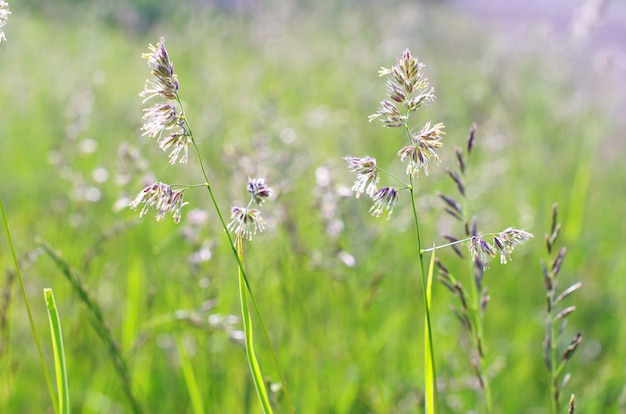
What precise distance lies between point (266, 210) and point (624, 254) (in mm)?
2517

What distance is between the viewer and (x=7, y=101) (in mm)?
5977

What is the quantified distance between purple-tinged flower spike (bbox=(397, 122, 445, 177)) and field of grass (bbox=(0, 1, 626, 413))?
2.25 ft

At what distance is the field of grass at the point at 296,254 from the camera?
88.9 inches

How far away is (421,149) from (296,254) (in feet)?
4.51

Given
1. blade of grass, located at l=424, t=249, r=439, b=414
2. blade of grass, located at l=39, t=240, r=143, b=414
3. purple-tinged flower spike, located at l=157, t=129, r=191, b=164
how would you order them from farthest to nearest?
1. blade of grass, located at l=39, t=240, r=143, b=414
2. blade of grass, located at l=424, t=249, r=439, b=414
3. purple-tinged flower spike, located at l=157, t=129, r=191, b=164

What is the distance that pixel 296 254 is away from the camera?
2352mm

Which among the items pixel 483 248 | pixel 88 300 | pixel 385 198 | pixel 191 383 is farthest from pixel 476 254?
pixel 191 383

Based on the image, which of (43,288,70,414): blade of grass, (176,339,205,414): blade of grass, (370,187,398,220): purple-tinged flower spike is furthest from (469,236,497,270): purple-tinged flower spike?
(176,339,205,414): blade of grass

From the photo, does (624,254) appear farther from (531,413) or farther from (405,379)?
(405,379)

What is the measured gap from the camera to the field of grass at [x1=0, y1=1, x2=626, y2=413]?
2.26m

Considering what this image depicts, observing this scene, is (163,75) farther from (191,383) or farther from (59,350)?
(191,383)

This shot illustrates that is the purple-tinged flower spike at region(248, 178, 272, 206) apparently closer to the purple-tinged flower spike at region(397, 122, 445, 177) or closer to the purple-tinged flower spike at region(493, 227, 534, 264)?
the purple-tinged flower spike at region(397, 122, 445, 177)

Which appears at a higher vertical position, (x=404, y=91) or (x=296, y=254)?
(x=296, y=254)

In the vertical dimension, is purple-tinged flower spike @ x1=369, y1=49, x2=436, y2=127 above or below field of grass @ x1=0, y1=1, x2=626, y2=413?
below
